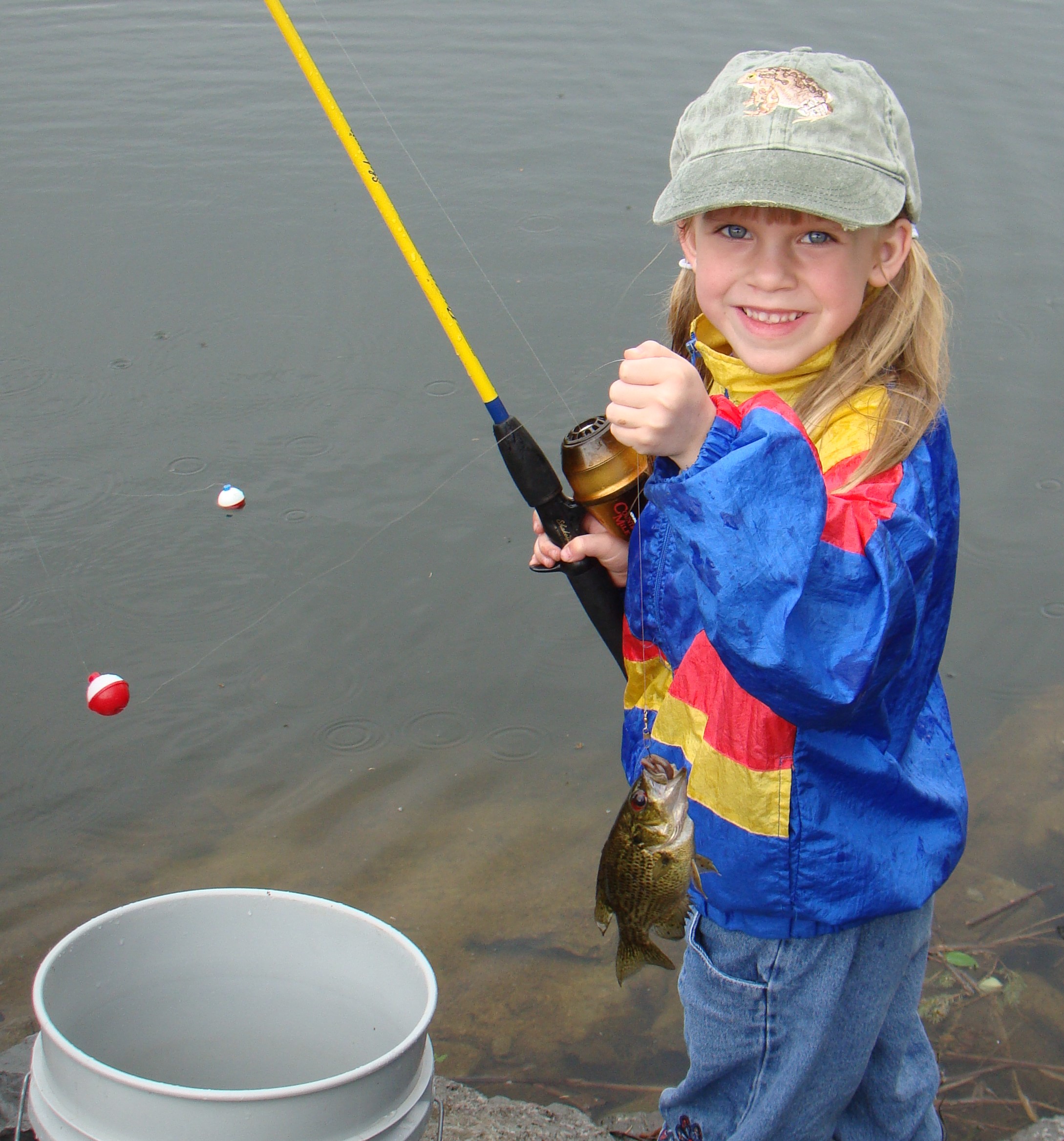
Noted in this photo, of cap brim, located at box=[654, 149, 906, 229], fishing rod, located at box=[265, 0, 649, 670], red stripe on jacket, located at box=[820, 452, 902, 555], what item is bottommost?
fishing rod, located at box=[265, 0, 649, 670]

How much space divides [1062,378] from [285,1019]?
413 cm

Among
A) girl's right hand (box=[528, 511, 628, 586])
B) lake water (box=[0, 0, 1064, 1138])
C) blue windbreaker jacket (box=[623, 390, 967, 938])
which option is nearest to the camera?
blue windbreaker jacket (box=[623, 390, 967, 938])

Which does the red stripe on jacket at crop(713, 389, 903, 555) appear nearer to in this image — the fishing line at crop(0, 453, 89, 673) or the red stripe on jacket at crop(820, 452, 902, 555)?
the red stripe on jacket at crop(820, 452, 902, 555)

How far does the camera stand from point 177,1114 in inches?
59.0

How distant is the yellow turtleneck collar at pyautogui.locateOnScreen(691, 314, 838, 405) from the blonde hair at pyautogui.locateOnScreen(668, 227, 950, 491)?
3 cm

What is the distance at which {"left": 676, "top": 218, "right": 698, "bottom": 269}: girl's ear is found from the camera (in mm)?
1881

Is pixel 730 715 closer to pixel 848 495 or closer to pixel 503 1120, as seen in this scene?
pixel 848 495

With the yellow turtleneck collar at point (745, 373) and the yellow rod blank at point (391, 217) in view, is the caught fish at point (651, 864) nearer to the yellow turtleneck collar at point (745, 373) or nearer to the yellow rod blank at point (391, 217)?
the yellow turtleneck collar at point (745, 373)

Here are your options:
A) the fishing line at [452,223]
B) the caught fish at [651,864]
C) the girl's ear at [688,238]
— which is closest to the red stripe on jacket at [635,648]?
the caught fish at [651,864]

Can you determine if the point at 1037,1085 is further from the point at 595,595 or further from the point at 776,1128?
the point at 595,595

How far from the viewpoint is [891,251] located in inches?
69.7

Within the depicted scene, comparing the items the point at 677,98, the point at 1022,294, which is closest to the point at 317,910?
the point at 1022,294

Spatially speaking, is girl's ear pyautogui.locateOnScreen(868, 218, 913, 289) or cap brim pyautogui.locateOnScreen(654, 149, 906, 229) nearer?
cap brim pyautogui.locateOnScreen(654, 149, 906, 229)

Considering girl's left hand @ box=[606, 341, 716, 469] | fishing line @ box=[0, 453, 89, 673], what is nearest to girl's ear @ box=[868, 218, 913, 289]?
girl's left hand @ box=[606, 341, 716, 469]
